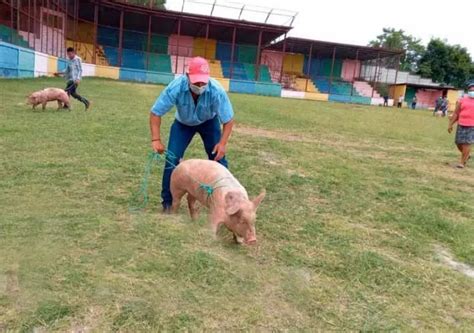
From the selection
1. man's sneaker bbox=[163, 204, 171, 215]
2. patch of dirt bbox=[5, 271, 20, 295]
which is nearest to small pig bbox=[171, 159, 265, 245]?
man's sneaker bbox=[163, 204, 171, 215]

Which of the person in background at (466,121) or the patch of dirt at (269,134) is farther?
the patch of dirt at (269,134)

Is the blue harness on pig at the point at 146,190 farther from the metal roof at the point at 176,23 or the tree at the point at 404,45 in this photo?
the tree at the point at 404,45

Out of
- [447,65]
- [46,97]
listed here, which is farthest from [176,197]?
[447,65]

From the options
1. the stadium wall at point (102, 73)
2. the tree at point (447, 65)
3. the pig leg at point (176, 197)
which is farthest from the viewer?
the tree at point (447, 65)

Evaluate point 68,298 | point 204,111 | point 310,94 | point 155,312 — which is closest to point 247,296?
point 155,312

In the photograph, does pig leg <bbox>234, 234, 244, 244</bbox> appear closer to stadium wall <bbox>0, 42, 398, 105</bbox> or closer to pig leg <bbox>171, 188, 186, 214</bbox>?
pig leg <bbox>171, 188, 186, 214</bbox>

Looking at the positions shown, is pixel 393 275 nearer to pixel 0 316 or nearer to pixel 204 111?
pixel 204 111

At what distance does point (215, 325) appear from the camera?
2703mm

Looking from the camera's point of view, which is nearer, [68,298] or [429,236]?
[68,298]

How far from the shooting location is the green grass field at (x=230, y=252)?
9.27 ft

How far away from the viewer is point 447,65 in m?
59.2

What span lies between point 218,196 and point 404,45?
7679 centimetres

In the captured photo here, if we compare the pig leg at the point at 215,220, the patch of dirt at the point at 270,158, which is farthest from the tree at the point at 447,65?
the pig leg at the point at 215,220

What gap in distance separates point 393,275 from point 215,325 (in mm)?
1674
